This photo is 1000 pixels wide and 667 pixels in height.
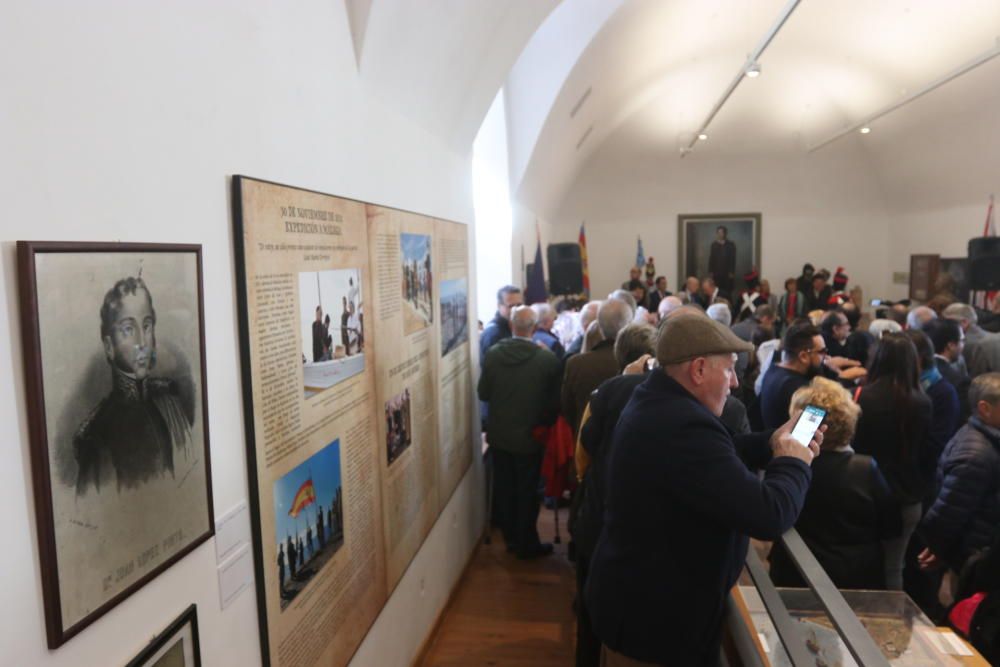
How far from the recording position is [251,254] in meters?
1.96

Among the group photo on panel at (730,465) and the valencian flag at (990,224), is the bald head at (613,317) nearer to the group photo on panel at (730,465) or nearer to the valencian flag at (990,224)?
the group photo on panel at (730,465)

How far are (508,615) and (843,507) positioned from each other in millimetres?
2554

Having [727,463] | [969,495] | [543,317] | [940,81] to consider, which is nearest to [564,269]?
[940,81]

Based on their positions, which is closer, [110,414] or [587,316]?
[110,414]

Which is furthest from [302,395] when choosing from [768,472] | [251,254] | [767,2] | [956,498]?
[767,2]

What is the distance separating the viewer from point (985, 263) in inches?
463

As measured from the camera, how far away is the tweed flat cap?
6.74ft

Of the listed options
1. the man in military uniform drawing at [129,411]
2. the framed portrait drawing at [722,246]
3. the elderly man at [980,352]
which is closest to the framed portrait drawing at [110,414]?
the man in military uniform drawing at [129,411]

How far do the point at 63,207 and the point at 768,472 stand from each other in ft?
6.15

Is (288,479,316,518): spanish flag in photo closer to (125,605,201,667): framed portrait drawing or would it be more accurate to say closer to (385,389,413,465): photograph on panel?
(125,605,201,667): framed portrait drawing

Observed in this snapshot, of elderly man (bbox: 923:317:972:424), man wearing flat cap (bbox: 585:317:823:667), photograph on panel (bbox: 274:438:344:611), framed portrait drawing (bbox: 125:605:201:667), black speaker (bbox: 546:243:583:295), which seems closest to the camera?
framed portrait drawing (bbox: 125:605:201:667)

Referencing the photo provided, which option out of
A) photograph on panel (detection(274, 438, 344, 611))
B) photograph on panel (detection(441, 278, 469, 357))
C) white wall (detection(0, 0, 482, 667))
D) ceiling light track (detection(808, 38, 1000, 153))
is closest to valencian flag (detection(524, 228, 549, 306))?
photograph on panel (detection(441, 278, 469, 357))

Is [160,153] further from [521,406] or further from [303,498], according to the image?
[521,406]

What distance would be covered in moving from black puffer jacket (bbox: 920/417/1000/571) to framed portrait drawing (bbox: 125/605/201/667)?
3.26 metres
